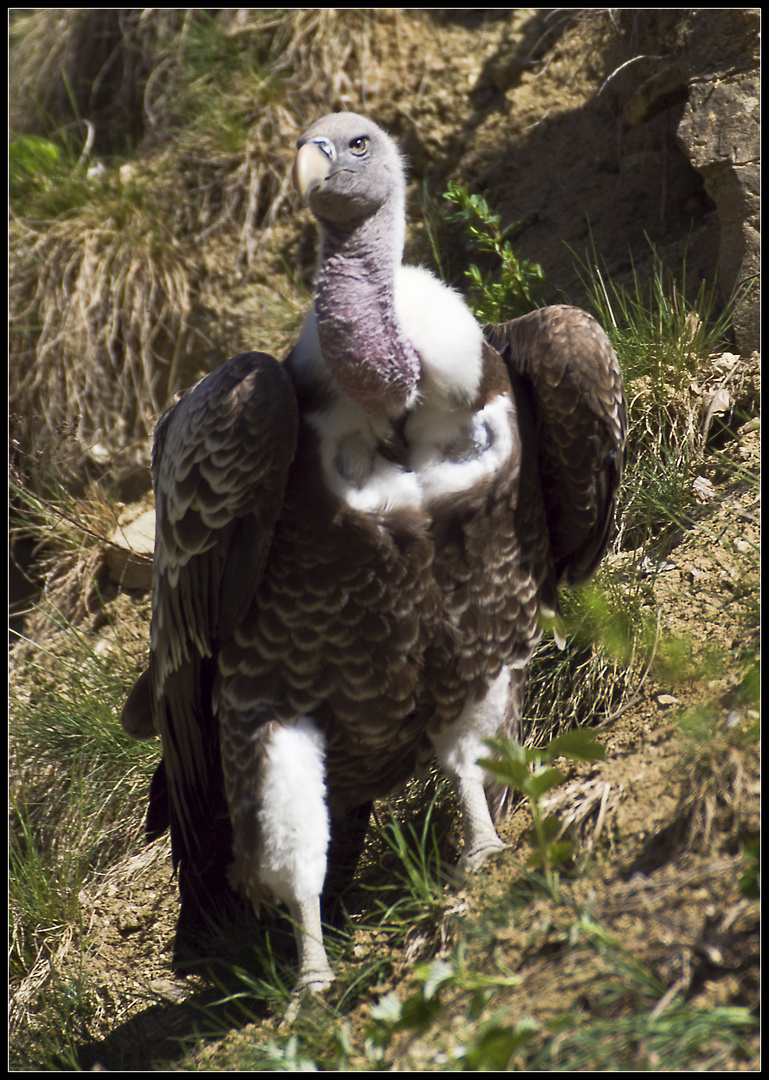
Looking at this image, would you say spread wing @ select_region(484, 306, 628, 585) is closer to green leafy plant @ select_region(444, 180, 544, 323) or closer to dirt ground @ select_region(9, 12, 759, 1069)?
dirt ground @ select_region(9, 12, 759, 1069)

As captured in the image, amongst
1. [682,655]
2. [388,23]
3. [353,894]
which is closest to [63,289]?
[388,23]

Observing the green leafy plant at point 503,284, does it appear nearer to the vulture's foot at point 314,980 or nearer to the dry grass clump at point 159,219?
the dry grass clump at point 159,219

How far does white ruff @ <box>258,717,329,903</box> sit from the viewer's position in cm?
322

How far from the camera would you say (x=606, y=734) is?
139 inches

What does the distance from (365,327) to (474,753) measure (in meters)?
1.52

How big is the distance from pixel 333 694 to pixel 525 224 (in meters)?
3.54

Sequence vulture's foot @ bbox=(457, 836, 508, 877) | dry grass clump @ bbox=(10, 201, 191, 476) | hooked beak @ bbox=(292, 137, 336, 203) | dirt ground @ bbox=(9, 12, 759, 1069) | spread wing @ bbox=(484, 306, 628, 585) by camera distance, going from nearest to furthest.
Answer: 1. dirt ground @ bbox=(9, 12, 759, 1069)
2. hooked beak @ bbox=(292, 137, 336, 203)
3. vulture's foot @ bbox=(457, 836, 508, 877)
4. spread wing @ bbox=(484, 306, 628, 585)
5. dry grass clump @ bbox=(10, 201, 191, 476)

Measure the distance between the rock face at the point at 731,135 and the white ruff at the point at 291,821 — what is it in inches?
105

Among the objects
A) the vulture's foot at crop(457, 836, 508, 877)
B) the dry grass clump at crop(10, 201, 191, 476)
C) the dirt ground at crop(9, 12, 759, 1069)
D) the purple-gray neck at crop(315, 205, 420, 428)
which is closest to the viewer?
the dirt ground at crop(9, 12, 759, 1069)

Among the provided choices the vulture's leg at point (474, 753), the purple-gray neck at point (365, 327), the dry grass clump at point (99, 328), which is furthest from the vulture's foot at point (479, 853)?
the dry grass clump at point (99, 328)

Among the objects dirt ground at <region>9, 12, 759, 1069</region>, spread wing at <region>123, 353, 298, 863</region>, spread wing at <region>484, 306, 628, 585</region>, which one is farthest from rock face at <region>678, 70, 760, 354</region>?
spread wing at <region>123, 353, 298, 863</region>

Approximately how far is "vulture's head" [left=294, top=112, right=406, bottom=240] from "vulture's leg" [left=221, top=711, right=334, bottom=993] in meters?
1.68

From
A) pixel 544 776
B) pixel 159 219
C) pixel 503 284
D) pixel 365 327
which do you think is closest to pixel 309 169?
pixel 365 327

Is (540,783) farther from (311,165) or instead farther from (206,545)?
(311,165)
